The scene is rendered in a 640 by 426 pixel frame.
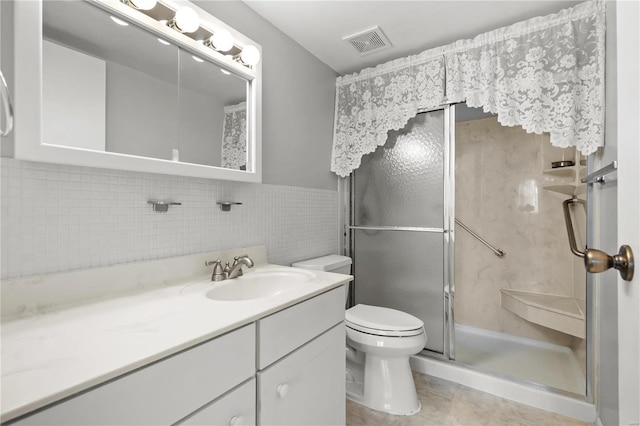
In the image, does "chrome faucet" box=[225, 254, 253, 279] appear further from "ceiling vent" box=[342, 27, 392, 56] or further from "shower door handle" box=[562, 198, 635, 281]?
"ceiling vent" box=[342, 27, 392, 56]

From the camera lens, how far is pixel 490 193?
8.85 ft

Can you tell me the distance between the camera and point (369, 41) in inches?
77.0

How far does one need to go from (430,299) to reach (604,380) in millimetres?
914

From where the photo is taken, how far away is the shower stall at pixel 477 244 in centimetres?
203

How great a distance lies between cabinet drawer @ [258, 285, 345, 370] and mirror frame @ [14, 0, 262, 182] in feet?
2.41

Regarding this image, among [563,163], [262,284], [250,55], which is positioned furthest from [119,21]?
[563,163]

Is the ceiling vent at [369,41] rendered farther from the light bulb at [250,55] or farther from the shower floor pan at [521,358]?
the shower floor pan at [521,358]

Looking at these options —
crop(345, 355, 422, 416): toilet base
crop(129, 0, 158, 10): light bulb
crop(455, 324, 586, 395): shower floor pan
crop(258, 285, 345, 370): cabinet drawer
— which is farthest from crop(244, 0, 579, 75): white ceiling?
crop(455, 324, 586, 395): shower floor pan

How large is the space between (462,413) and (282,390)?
50.2 inches

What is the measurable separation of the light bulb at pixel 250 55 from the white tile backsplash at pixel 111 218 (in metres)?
0.65

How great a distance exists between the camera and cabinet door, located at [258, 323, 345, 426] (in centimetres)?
96

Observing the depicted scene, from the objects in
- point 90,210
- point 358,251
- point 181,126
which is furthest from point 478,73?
point 90,210

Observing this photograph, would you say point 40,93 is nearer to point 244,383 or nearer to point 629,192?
point 244,383

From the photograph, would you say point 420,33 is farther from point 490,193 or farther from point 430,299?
point 430,299
